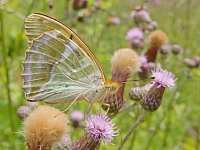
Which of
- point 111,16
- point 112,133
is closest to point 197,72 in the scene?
point 111,16

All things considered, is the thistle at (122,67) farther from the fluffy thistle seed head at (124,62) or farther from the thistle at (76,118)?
the thistle at (76,118)

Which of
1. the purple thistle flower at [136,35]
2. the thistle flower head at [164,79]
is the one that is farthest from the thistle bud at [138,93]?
the purple thistle flower at [136,35]

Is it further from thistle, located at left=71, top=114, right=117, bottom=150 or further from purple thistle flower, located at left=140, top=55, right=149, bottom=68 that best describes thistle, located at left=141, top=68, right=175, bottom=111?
purple thistle flower, located at left=140, top=55, right=149, bottom=68

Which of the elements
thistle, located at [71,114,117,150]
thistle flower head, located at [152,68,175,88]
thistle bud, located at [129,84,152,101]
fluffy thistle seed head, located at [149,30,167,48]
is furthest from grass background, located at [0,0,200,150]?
thistle, located at [71,114,117,150]

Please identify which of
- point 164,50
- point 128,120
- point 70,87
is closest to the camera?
point 70,87

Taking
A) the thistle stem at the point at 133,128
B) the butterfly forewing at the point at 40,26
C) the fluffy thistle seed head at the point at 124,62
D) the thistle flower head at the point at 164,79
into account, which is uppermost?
the butterfly forewing at the point at 40,26

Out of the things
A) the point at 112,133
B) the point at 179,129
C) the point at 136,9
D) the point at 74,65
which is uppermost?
the point at 136,9

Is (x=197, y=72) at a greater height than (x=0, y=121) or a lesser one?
greater

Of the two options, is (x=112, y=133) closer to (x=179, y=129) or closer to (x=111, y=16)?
(x=179, y=129)
